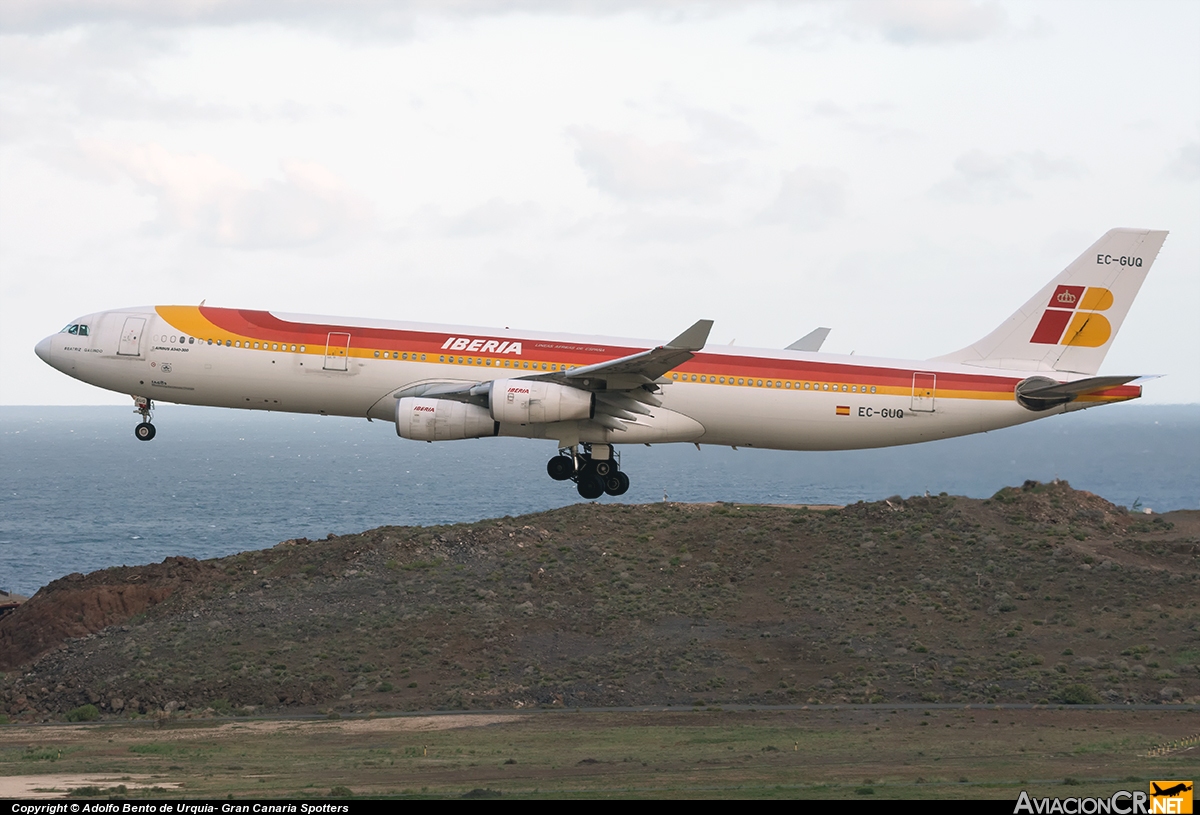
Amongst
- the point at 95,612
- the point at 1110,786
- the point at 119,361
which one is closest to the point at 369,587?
the point at 95,612

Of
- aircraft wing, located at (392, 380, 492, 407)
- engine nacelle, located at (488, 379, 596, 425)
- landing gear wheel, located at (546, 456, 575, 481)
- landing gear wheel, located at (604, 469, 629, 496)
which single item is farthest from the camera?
landing gear wheel, located at (546, 456, 575, 481)

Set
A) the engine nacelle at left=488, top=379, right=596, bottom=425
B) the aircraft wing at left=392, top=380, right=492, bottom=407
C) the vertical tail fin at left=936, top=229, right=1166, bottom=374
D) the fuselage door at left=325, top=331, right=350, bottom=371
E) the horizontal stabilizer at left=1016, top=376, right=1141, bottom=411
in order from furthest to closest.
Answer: the vertical tail fin at left=936, top=229, right=1166, bottom=374 → the fuselage door at left=325, top=331, right=350, bottom=371 → the horizontal stabilizer at left=1016, top=376, right=1141, bottom=411 → the aircraft wing at left=392, top=380, right=492, bottom=407 → the engine nacelle at left=488, top=379, right=596, bottom=425

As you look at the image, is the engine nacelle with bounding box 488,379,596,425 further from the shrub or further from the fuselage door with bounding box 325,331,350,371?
the shrub

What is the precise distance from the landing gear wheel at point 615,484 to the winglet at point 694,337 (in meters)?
6.73

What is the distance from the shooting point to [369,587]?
65438mm

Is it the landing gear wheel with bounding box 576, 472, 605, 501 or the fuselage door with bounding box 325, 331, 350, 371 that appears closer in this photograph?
the fuselage door with bounding box 325, 331, 350, 371

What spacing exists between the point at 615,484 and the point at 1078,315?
55.1 feet

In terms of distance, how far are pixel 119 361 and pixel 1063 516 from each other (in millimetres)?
53087

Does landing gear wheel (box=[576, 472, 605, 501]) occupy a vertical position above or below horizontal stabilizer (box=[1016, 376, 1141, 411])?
below

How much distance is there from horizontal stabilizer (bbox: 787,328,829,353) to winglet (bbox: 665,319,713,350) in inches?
416

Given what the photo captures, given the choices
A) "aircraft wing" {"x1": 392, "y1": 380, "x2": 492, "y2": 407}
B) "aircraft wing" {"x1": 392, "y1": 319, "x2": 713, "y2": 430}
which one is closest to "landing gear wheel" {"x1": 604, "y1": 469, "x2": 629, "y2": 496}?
"aircraft wing" {"x1": 392, "y1": 319, "x2": 713, "y2": 430}

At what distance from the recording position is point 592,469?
145 feet

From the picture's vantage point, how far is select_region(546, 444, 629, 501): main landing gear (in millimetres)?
43875

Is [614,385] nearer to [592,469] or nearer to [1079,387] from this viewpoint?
[592,469]
